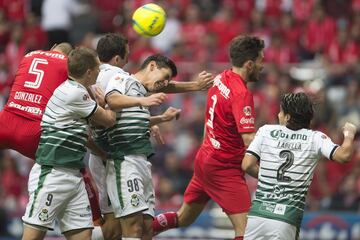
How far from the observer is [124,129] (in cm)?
1061

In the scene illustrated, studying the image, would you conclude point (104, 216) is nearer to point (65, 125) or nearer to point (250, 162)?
point (65, 125)

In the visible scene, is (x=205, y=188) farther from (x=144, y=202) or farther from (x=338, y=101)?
(x=338, y=101)

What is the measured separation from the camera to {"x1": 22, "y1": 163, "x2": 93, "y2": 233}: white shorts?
1017 cm

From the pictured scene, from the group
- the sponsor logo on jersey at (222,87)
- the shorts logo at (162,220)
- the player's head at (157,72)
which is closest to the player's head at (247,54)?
the sponsor logo on jersey at (222,87)

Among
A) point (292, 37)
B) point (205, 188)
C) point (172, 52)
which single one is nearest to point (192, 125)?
point (172, 52)

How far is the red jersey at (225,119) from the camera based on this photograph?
10977mm

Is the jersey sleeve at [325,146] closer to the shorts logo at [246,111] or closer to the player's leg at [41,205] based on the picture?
the shorts logo at [246,111]

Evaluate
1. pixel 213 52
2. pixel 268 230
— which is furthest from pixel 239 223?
pixel 213 52

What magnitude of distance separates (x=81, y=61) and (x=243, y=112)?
64.4 inches

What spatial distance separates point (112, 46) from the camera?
11.0 m

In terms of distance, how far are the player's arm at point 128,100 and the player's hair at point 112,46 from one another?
2.25ft

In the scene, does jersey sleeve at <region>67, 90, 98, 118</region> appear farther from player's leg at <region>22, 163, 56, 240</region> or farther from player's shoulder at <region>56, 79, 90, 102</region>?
player's leg at <region>22, 163, 56, 240</region>

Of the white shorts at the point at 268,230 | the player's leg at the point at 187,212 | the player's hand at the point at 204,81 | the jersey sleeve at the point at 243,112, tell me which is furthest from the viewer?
the player's leg at the point at 187,212

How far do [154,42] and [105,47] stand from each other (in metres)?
9.74
